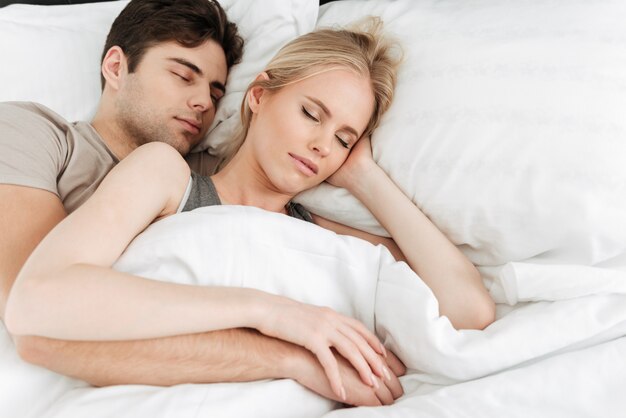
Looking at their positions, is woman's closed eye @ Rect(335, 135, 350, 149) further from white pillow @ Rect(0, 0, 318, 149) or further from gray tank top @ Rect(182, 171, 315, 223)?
white pillow @ Rect(0, 0, 318, 149)

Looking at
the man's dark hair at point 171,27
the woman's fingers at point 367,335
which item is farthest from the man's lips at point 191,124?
the woman's fingers at point 367,335

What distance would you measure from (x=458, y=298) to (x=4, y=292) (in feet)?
2.83

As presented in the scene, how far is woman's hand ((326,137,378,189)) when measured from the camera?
4.48ft

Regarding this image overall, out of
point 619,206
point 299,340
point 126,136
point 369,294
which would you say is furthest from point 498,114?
point 126,136

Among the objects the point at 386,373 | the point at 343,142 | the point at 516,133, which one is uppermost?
the point at 516,133

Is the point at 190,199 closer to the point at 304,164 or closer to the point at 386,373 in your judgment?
the point at 304,164

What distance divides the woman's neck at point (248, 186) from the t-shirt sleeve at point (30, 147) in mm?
381

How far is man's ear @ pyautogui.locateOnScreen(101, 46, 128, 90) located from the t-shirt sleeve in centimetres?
30

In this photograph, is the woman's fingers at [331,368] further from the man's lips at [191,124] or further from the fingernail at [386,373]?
the man's lips at [191,124]

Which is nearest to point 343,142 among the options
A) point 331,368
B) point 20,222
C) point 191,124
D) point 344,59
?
point 344,59

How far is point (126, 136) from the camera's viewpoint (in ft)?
5.39

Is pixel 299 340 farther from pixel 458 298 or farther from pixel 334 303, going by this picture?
pixel 458 298

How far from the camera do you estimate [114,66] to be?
1.71m

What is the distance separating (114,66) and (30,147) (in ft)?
1.71
